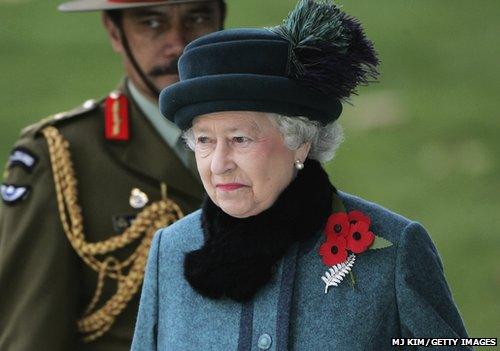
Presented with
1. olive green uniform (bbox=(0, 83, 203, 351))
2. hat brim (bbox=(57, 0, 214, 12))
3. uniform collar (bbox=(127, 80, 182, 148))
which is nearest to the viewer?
olive green uniform (bbox=(0, 83, 203, 351))

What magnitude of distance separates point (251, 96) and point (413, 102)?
9.18 m

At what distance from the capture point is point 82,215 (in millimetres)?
5812

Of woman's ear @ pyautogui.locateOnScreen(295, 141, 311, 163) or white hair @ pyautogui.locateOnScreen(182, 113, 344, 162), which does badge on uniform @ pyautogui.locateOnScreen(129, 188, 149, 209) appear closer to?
white hair @ pyautogui.locateOnScreen(182, 113, 344, 162)

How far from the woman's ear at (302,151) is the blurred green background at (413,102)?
15.0ft

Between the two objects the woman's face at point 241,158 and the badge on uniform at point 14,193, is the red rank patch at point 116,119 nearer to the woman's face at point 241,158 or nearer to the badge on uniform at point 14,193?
the badge on uniform at point 14,193

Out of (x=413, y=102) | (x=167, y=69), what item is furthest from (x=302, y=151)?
(x=413, y=102)

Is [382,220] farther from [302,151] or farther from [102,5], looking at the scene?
[102,5]

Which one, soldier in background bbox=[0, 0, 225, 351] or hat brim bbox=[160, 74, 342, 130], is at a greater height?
hat brim bbox=[160, 74, 342, 130]

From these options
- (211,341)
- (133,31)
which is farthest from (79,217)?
(211,341)

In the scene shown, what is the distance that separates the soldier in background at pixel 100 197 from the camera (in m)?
5.62

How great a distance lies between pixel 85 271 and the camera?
19.0 feet

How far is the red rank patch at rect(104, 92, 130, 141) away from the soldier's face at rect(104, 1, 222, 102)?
0.32 ft

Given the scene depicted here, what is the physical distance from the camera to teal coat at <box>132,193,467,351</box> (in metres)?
4.38

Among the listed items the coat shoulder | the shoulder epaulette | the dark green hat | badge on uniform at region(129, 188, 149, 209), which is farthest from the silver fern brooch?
the shoulder epaulette
